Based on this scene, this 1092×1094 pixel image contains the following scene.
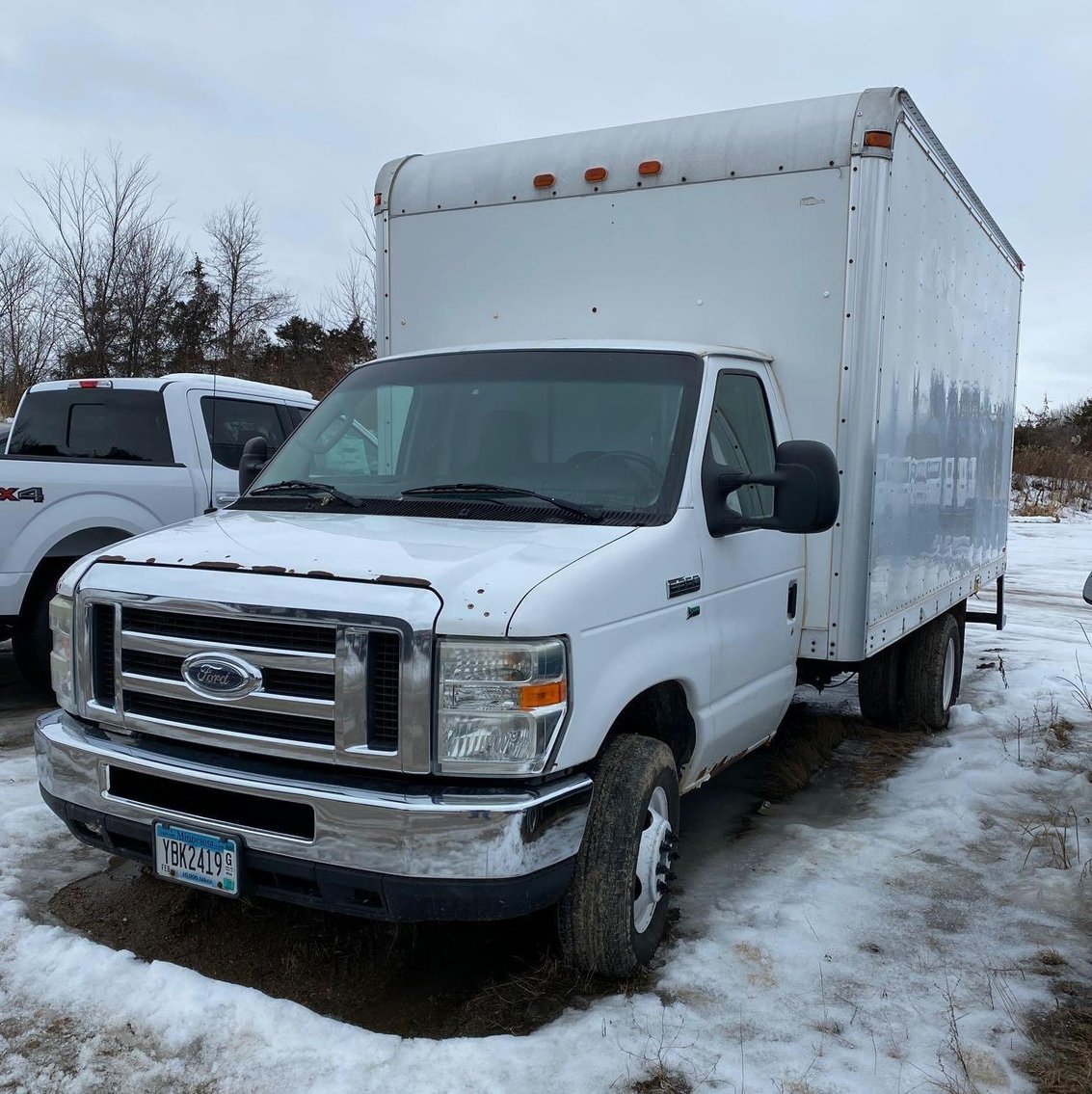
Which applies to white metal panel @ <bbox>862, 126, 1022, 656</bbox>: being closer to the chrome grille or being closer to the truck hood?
the truck hood

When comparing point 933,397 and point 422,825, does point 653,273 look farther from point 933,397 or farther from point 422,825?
point 422,825

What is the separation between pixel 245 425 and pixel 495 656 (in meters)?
5.64

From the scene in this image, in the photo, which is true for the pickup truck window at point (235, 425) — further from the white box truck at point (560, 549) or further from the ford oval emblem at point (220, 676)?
the ford oval emblem at point (220, 676)

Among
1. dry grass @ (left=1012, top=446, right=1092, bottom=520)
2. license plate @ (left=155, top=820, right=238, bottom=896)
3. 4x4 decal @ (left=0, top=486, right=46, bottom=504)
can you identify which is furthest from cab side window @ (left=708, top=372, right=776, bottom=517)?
dry grass @ (left=1012, top=446, right=1092, bottom=520)

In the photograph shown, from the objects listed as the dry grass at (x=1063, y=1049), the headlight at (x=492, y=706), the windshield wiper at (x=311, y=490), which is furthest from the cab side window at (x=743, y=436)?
the dry grass at (x=1063, y=1049)

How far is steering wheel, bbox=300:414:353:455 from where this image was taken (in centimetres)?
453

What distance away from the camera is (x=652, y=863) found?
3.55 metres

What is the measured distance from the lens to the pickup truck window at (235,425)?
7.71 meters

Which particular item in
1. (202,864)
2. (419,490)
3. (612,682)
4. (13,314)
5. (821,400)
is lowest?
(202,864)

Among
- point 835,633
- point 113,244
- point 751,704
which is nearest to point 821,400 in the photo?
point 835,633

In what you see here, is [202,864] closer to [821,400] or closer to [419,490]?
[419,490]

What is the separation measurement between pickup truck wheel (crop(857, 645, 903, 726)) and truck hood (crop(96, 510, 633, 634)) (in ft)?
11.2

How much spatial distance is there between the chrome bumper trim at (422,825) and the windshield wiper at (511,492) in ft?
3.05

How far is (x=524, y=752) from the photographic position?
297 centimetres
